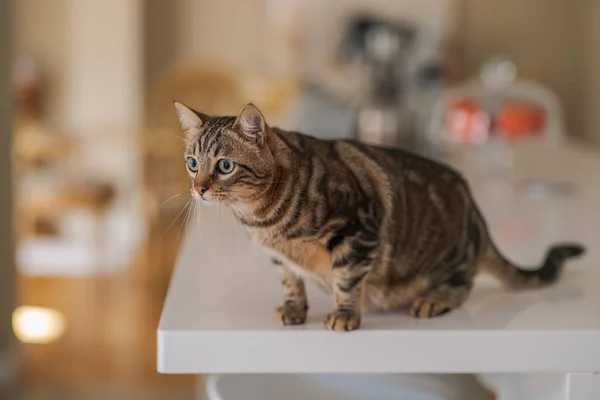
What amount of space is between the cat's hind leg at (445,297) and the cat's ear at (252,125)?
337 mm

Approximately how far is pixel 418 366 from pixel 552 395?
218 millimetres

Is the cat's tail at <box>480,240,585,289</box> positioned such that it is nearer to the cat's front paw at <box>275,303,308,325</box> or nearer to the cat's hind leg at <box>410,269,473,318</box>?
the cat's hind leg at <box>410,269,473,318</box>

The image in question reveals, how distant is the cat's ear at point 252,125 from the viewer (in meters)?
1.14

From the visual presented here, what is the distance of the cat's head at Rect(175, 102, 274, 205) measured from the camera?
1.16 meters

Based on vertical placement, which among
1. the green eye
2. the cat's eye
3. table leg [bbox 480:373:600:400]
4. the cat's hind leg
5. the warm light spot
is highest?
the green eye

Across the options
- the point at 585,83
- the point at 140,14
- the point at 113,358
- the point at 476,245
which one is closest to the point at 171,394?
the point at 113,358

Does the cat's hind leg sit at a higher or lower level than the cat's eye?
lower

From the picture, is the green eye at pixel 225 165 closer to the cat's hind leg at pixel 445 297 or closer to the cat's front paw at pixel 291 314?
the cat's front paw at pixel 291 314

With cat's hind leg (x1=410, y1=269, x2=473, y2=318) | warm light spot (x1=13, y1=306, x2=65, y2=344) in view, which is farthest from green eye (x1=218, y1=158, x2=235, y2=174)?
warm light spot (x1=13, y1=306, x2=65, y2=344)

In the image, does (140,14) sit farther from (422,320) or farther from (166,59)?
(422,320)

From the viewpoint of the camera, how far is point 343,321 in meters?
1.24

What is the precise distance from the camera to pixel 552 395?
4.35ft

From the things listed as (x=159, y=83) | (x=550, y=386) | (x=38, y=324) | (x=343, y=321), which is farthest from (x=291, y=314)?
(x=159, y=83)

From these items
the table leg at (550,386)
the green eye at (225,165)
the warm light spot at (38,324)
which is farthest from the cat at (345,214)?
the warm light spot at (38,324)
